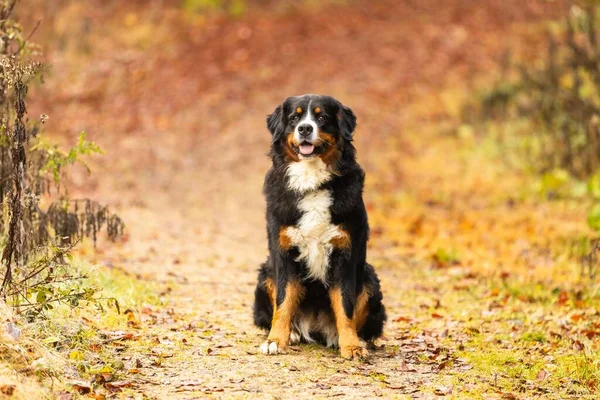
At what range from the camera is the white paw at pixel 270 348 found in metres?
5.83

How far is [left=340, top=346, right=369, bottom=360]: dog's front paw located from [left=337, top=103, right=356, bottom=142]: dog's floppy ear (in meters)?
1.57

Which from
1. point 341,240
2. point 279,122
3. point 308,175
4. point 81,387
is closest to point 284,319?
point 341,240

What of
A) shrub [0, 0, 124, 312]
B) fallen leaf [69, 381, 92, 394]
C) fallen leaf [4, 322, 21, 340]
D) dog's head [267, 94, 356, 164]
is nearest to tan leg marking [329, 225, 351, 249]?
dog's head [267, 94, 356, 164]

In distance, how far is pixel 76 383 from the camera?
4770mm

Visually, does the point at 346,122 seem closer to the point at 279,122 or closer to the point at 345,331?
the point at 279,122

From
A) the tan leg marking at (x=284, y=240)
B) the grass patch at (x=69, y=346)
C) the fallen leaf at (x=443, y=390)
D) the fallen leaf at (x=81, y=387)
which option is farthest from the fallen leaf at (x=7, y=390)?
the fallen leaf at (x=443, y=390)

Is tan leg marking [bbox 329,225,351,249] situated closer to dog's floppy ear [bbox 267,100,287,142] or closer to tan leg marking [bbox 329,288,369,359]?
tan leg marking [bbox 329,288,369,359]

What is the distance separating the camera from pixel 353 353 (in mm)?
5859

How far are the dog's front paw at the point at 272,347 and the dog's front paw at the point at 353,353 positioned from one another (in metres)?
0.44

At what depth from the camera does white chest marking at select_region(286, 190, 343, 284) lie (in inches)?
230

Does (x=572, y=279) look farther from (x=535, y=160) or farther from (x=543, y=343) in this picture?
(x=535, y=160)

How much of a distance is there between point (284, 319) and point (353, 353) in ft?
1.85

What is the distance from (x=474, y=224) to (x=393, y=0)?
13179 millimetres

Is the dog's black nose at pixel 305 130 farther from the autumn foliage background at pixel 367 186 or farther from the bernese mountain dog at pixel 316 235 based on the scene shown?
the autumn foliage background at pixel 367 186
